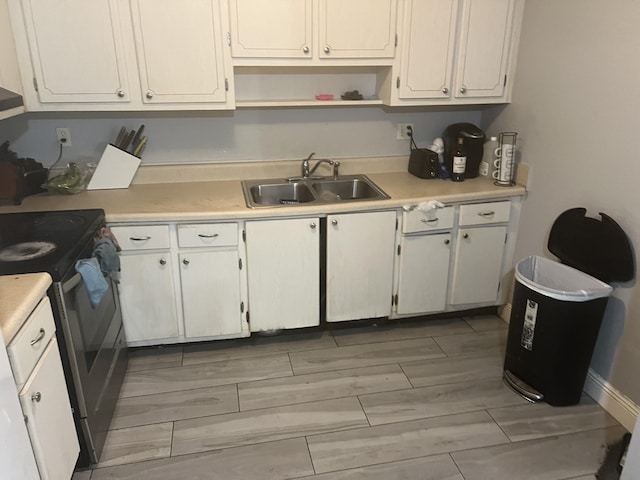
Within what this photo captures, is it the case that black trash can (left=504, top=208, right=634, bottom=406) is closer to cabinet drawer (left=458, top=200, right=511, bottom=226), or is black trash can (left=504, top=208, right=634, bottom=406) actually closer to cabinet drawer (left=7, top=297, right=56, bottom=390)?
cabinet drawer (left=458, top=200, right=511, bottom=226)

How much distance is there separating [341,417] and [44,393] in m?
1.27

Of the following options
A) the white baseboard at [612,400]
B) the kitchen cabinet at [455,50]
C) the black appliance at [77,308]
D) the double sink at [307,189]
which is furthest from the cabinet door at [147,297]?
the white baseboard at [612,400]

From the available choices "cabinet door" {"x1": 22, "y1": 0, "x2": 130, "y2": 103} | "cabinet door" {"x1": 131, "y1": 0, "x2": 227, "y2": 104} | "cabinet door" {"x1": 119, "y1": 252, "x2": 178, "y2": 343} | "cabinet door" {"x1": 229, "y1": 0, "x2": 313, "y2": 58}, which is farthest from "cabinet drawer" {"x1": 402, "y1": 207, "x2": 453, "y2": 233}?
"cabinet door" {"x1": 22, "y1": 0, "x2": 130, "y2": 103}

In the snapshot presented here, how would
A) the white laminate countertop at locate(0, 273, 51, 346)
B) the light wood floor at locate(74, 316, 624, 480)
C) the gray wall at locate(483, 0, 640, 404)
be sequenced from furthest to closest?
the gray wall at locate(483, 0, 640, 404), the light wood floor at locate(74, 316, 624, 480), the white laminate countertop at locate(0, 273, 51, 346)

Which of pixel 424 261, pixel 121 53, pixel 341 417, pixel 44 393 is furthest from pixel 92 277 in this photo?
pixel 424 261

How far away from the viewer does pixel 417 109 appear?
10.3 feet

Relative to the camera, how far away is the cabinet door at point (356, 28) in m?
2.53

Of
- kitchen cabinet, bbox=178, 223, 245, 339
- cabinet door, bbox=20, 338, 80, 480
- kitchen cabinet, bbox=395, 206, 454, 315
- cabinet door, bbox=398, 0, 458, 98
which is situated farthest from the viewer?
kitchen cabinet, bbox=395, 206, 454, 315

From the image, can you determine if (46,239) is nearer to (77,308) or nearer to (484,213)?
(77,308)

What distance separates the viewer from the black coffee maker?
296cm

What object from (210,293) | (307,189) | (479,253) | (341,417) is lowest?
(341,417)

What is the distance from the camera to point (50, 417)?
161 cm

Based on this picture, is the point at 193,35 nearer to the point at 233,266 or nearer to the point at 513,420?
the point at 233,266

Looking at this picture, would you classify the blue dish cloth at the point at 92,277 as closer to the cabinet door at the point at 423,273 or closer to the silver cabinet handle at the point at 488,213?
the cabinet door at the point at 423,273
